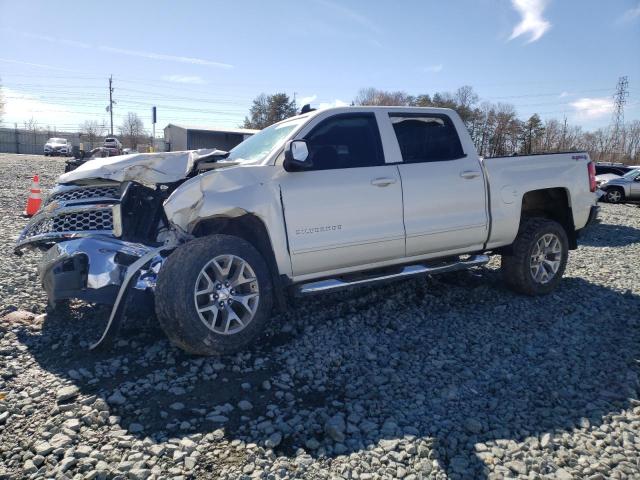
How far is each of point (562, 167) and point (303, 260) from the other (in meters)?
→ 3.44

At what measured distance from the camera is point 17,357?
145 inches

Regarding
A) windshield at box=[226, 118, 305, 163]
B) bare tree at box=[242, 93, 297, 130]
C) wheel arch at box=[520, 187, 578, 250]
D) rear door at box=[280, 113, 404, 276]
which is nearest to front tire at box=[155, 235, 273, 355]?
rear door at box=[280, 113, 404, 276]

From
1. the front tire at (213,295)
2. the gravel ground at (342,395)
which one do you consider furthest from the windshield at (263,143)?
the gravel ground at (342,395)

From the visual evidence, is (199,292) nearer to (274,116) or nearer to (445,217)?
(445,217)

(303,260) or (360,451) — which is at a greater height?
(303,260)

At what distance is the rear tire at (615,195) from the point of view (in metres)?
19.2

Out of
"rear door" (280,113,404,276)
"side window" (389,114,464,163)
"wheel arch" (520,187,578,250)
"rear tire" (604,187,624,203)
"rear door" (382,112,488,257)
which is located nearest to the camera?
"rear door" (280,113,404,276)

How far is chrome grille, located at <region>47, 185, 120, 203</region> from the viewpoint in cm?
452

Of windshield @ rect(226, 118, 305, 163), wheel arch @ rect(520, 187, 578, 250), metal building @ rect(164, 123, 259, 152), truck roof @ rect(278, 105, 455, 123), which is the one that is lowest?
wheel arch @ rect(520, 187, 578, 250)

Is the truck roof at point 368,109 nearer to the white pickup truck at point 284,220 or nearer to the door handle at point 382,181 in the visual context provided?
the white pickup truck at point 284,220

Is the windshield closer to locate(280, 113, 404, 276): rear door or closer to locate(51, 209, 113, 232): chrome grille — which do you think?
locate(280, 113, 404, 276): rear door

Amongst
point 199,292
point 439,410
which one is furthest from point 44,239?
point 439,410

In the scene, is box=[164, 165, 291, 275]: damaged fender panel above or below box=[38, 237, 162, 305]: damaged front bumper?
above

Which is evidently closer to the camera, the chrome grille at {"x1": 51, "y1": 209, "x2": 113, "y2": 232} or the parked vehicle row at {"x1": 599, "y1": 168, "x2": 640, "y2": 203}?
the chrome grille at {"x1": 51, "y1": 209, "x2": 113, "y2": 232}
